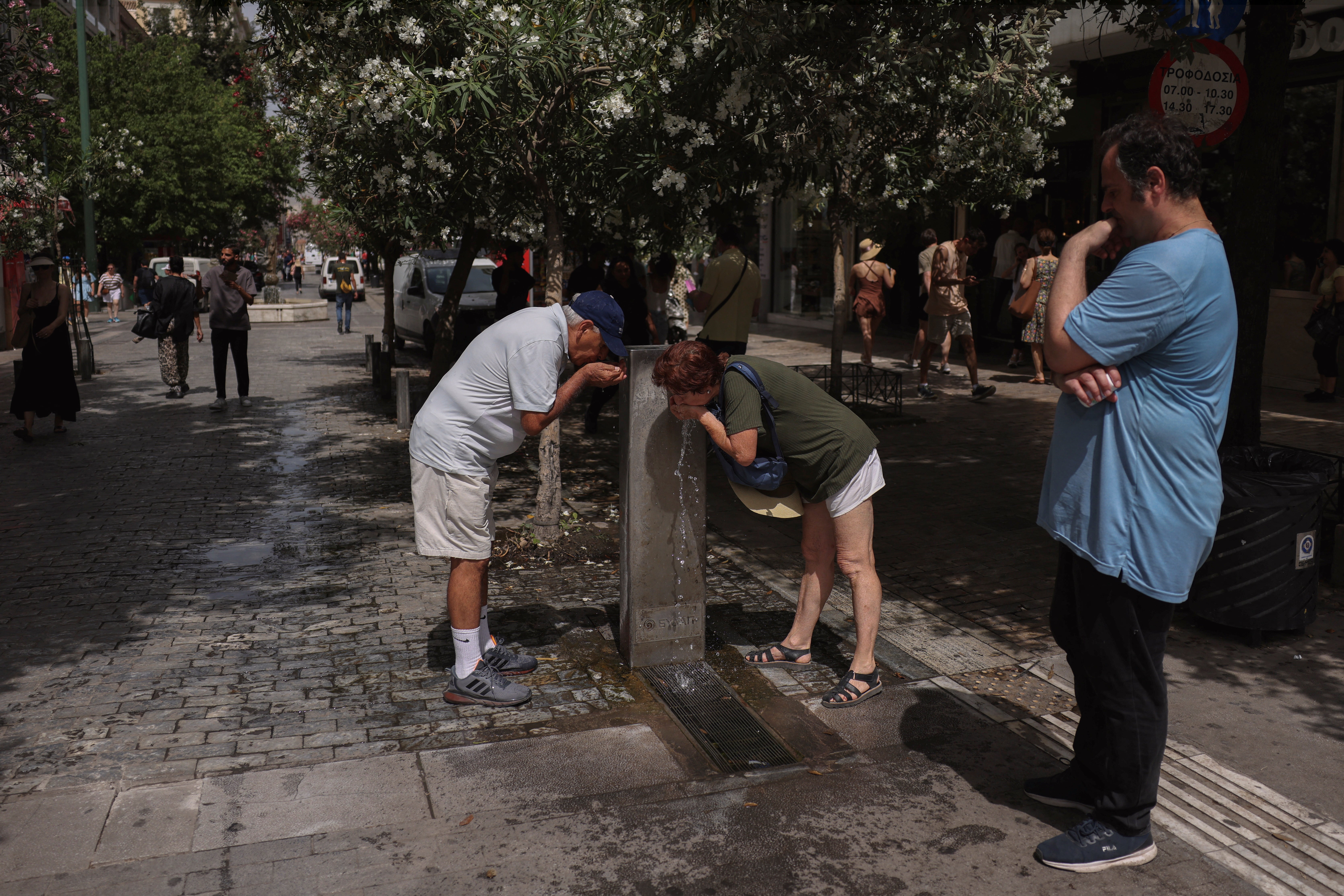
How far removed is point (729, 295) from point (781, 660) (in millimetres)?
5260

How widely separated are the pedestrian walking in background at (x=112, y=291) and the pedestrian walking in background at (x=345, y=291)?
314 inches

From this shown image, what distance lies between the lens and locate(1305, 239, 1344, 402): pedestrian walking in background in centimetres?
1152

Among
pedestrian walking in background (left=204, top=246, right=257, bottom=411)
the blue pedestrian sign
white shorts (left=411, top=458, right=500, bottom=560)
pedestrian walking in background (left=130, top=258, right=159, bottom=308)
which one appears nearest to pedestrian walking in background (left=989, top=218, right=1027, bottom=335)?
pedestrian walking in background (left=204, top=246, right=257, bottom=411)

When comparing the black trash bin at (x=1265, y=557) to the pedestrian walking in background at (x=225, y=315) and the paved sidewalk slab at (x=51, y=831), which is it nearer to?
the paved sidewalk slab at (x=51, y=831)

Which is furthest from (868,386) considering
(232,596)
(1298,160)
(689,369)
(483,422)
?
(483,422)

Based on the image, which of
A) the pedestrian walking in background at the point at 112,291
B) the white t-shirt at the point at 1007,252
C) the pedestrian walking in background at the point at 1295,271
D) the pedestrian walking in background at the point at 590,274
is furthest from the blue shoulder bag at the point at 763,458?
the pedestrian walking in background at the point at 112,291

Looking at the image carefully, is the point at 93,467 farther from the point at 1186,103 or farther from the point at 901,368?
the point at 901,368

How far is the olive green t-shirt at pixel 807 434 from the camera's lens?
4465mm

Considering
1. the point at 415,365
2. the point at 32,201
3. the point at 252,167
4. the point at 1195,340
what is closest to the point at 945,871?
the point at 1195,340

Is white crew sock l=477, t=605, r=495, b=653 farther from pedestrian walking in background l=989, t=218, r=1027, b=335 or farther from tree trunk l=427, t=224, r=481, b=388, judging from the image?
pedestrian walking in background l=989, t=218, r=1027, b=335

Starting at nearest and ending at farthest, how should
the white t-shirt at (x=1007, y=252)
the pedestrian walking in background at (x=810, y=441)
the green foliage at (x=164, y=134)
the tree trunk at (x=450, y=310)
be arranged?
1. the pedestrian walking in background at (x=810, y=441)
2. the tree trunk at (x=450, y=310)
3. the white t-shirt at (x=1007, y=252)
4. the green foliage at (x=164, y=134)

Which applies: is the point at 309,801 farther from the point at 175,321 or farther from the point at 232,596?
the point at 175,321

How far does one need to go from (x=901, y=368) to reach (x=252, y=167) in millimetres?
36634

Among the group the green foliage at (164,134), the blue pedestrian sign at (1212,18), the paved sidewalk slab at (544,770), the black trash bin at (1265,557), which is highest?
the green foliage at (164,134)
